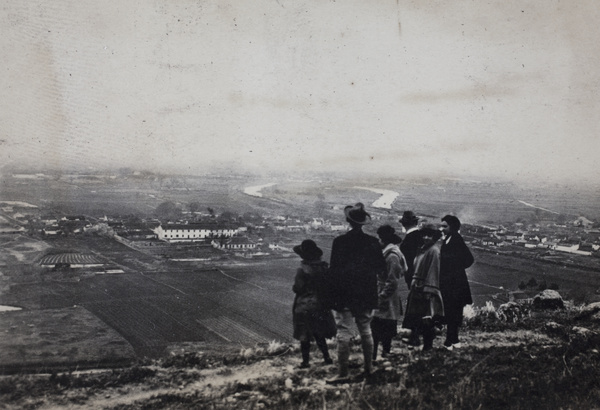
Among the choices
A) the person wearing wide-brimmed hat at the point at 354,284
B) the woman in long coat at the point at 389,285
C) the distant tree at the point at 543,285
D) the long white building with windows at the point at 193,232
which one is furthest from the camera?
the distant tree at the point at 543,285

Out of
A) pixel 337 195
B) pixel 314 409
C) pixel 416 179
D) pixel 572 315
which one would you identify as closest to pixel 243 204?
pixel 337 195

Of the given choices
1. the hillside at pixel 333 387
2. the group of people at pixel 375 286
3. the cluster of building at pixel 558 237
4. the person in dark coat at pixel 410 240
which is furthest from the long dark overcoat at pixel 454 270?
the cluster of building at pixel 558 237

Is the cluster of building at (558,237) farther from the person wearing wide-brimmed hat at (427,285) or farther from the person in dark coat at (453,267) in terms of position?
the person wearing wide-brimmed hat at (427,285)

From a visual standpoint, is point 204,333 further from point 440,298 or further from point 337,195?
point 440,298

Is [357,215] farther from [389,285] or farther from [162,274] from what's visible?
[162,274]

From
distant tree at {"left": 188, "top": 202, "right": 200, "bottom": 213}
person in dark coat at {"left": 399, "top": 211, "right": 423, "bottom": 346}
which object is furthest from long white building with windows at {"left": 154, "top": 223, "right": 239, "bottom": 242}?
person in dark coat at {"left": 399, "top": 211, "right": 423, "bottom": 346}

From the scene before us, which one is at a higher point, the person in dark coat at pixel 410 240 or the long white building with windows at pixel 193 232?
the person in dark coat at pixel 410 240
